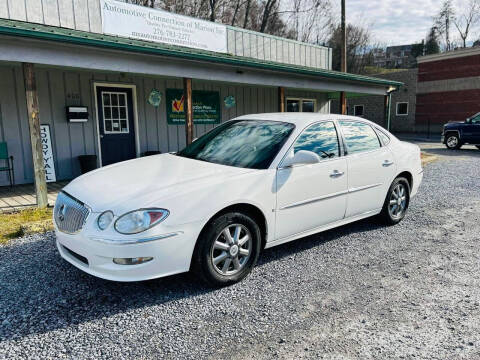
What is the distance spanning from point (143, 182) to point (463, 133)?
1680 cm

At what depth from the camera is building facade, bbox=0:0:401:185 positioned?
639 cm

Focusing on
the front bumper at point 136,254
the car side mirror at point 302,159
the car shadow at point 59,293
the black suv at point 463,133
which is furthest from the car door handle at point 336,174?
the black suv at point 463,133

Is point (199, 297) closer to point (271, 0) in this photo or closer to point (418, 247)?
point (418, 247)

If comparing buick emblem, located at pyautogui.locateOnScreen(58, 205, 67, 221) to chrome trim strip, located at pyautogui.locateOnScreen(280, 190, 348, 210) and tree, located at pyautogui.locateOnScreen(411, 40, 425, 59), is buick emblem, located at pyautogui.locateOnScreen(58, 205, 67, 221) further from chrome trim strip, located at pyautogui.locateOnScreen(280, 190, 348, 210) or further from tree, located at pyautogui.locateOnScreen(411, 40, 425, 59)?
tree, located at pyautogui.locateOnScreen(411, 40, 425, 59)

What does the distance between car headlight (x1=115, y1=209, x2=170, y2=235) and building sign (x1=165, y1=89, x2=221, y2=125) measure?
790cm

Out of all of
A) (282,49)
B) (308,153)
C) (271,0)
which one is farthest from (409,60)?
(308,153)

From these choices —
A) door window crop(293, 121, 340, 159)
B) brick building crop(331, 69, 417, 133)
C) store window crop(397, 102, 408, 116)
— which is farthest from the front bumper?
store window crop(397, 102, 408, 116)

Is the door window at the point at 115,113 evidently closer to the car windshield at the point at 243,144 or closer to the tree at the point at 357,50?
the car windshield at the point at 243,144

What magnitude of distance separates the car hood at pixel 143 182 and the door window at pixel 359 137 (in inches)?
63.4

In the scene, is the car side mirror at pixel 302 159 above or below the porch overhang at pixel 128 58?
below

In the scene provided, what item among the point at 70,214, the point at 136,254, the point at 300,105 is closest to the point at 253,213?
the point at 136,254

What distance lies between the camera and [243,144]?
4059 mm

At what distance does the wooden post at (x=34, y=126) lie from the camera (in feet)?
17.9

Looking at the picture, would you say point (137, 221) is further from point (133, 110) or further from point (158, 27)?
point (158, 27)
